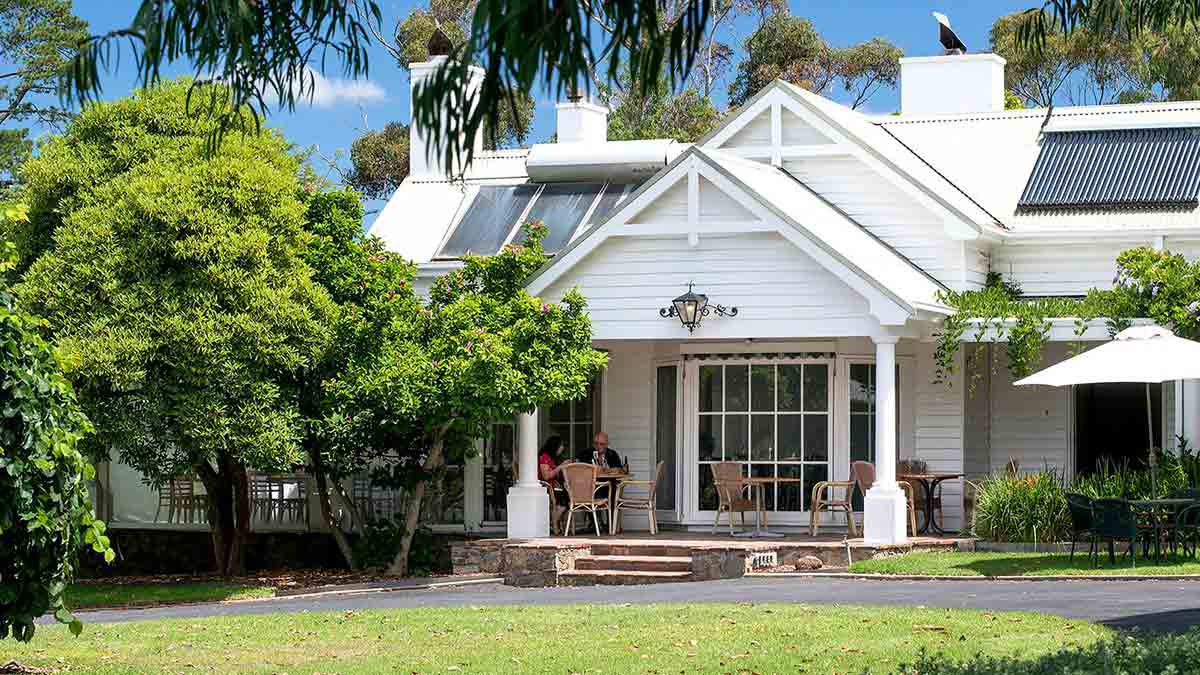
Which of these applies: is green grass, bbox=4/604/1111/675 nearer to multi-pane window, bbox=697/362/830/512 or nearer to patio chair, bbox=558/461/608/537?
patio chair, bbox=558/461/608/537

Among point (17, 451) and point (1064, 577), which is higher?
point (17, 451)

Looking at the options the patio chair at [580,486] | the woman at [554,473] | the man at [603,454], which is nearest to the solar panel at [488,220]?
the woman at [554,473]

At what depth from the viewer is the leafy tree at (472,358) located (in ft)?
65.8

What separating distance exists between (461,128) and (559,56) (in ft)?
1.37

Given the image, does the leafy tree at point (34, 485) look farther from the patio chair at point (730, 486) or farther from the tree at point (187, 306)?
the patio chair at point (730, 486)

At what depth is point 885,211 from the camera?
2234 cm

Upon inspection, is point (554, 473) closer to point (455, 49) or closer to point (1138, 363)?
point (1138, 363)

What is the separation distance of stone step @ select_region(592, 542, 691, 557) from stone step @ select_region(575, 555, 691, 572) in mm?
108

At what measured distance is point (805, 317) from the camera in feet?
67.0

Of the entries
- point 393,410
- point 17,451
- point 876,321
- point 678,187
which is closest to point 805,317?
point 876,321

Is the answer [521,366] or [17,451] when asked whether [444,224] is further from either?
[17,451]

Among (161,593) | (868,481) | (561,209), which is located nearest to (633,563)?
(868,481)

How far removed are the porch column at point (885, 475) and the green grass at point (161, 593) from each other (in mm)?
6716

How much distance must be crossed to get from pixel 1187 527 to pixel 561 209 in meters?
10.1
